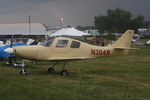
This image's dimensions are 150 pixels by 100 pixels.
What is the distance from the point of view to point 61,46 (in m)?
12.6

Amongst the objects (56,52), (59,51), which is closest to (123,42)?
(59,51)

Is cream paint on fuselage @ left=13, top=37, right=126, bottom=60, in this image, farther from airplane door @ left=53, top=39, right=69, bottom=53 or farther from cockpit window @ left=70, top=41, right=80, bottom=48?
cockpit window @ left=70, top=41, right=80, bottom=48

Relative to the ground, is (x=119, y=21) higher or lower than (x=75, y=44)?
higher

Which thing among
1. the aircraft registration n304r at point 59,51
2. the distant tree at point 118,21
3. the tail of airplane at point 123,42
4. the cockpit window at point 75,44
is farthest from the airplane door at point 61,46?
the distant tree at point 118,21

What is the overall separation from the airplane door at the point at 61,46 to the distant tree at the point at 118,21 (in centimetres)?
11499

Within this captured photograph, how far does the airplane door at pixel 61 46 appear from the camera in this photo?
12.5 m

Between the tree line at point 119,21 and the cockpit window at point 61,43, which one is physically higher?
the tree line at point 119,21

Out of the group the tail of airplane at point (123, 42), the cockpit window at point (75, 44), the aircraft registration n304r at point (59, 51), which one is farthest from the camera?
the tail of airplane at point (123, 42)

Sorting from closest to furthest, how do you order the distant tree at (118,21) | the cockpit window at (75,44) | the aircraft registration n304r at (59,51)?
the aircraft registration n304r at (59,51)
the cockpit window at (75,44)
the distant tree at (118,21)

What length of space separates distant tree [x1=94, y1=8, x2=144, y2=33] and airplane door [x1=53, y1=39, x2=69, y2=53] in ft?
377

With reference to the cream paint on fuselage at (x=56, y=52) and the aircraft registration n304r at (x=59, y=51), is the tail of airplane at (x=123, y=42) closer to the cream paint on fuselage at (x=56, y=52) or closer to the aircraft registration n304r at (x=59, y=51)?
the aircraft registration n304r at (x=59, y=51)

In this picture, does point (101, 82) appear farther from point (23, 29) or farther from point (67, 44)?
point (23, 29)

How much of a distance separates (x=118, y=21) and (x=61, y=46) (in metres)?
124

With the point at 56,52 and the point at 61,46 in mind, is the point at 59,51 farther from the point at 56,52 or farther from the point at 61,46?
the point at 61,46
